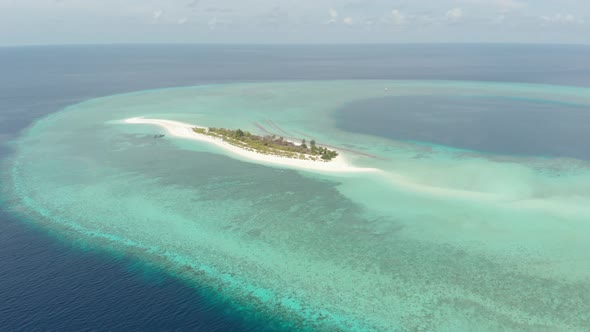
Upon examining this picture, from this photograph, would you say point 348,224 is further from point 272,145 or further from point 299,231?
point 272,145

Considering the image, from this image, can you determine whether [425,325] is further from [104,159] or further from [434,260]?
[104,159]

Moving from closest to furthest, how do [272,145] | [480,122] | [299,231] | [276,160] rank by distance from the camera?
[299,231], [276,160], [272,145], [480,122]

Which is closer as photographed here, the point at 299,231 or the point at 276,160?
the point at 299,231

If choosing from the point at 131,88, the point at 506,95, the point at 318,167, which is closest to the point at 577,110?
the point at 506,95

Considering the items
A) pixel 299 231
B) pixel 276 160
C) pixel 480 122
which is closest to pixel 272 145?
pixel 276 160

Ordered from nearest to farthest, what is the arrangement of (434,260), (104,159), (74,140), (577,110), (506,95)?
(434,260) → (104,159) → (74,140) → (577,110) → (506,95)
